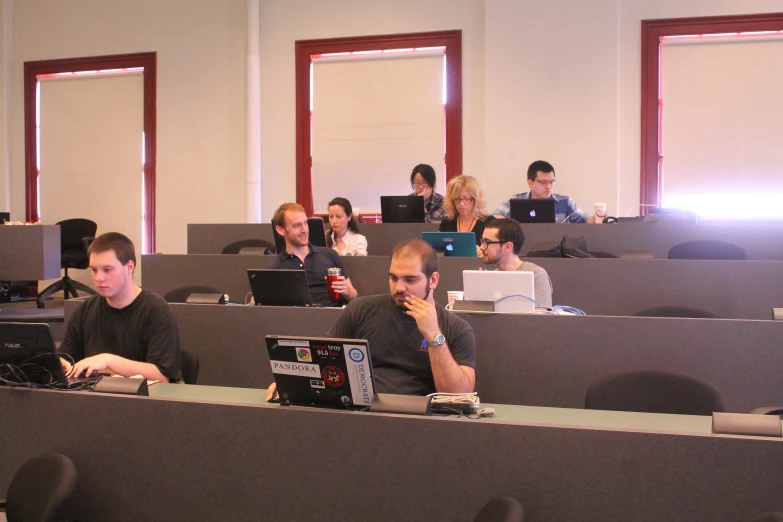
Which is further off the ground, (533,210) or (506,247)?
(533,210)

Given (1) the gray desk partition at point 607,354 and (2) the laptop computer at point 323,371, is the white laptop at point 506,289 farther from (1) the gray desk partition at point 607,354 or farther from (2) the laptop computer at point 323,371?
(2) the laptop computer at point 323,371

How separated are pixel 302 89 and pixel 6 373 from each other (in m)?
6.61

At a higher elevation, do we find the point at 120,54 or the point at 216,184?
the point at 120,54

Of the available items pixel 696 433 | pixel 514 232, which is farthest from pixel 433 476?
pixel 514 232

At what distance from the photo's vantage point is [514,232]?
4.21 meters

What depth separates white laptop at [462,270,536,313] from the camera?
3.53 m

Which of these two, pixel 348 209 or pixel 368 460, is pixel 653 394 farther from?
pixel 348 209

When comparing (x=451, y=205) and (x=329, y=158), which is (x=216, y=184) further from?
(x=451, y=205)

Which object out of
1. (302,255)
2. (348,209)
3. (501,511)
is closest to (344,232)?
(348,209)

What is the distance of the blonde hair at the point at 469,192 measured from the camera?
19.7 feet

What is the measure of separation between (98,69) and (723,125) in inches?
277

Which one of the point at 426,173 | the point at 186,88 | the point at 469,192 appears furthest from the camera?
the point at 186,88

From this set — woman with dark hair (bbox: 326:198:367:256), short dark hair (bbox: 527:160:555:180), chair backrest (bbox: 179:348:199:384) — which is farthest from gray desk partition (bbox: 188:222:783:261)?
chair backrest (bbox: 179:348:199:384)

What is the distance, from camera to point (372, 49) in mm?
8461
